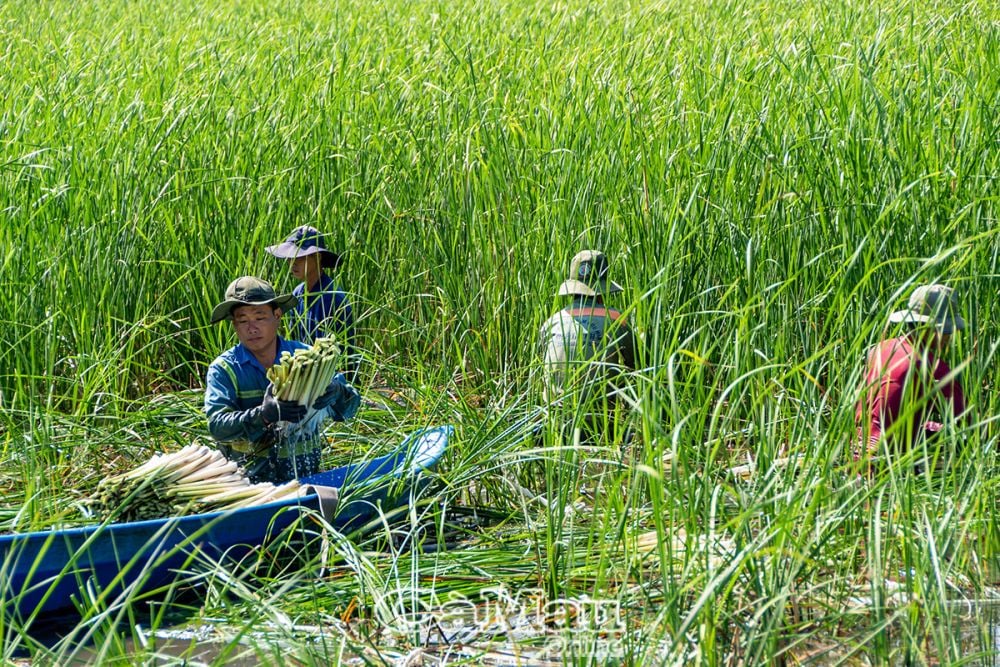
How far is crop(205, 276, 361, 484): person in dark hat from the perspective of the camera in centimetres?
476

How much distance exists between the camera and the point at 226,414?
4781 millimetres

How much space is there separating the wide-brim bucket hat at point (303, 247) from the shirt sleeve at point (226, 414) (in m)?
1.12

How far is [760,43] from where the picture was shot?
27.1 ft

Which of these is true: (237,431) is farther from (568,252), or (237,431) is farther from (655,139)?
(655,139)

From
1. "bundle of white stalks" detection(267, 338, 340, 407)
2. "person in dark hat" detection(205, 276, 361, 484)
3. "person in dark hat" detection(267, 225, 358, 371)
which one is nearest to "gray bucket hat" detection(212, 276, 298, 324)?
"person in dark hat" detection(205, 276, 361, 484)

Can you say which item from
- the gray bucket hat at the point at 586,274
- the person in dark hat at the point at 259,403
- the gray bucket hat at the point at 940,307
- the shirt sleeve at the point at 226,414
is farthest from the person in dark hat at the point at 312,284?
the gray bucket hat at the point at 940,307

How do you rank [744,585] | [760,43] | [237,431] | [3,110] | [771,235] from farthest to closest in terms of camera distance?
[760,43] < [3,110] < [771,235] < [237,431] < [744,585]

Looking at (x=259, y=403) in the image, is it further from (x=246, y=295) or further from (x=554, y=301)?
(x=554, y=301)

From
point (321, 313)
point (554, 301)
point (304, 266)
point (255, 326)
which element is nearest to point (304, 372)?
point (255, 326)

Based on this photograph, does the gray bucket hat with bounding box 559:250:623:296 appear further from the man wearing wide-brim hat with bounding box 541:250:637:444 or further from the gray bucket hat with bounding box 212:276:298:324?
the gray bucket hat with bounding box 212:276:298:324

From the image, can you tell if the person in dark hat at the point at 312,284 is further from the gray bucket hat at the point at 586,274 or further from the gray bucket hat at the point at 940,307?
the gray bucket hat at the point at 940,307

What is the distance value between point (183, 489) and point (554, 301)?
1507 mm

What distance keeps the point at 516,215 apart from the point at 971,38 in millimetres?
2946

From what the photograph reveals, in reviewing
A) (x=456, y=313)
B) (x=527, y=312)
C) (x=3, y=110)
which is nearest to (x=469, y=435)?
(x=527, y=312)
